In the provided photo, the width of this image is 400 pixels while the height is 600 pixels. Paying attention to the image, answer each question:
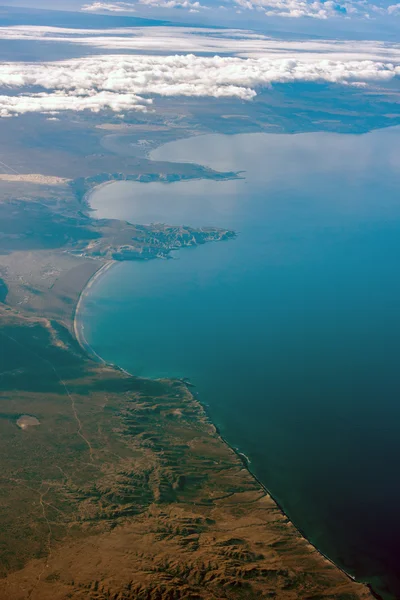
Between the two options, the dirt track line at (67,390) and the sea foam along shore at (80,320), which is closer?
the dirt track line at (67,390)

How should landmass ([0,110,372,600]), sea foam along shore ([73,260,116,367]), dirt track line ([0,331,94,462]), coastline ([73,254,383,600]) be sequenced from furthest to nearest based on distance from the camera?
sea foam along shore ([73,260,116,367]), dirt track line ([0,331,94,462]), coastline ([73,254,383,600]), landmass ([0,110,372,600])

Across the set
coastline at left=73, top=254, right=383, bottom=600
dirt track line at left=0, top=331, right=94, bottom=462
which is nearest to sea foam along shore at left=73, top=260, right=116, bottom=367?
coastline at left=73, top=254, right=383, bottom=600

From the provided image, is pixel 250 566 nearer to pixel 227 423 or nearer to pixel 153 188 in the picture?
pixel 227 423

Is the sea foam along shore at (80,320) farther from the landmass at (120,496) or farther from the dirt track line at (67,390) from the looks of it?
the dirt track line at (67,390)

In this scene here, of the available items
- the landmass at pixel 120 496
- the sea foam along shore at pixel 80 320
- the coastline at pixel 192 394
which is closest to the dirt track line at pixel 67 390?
the landmass at pixel 120 496

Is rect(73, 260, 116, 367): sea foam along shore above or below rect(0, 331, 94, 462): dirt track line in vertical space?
below

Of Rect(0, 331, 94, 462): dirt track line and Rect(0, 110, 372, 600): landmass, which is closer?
Rect(0, 110, 372, 600): landmass

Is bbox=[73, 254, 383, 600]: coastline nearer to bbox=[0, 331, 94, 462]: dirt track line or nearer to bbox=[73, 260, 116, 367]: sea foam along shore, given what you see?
bbox=[73, 260, 116, 367]: sea foam along shore

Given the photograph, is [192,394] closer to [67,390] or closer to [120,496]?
[67,390]

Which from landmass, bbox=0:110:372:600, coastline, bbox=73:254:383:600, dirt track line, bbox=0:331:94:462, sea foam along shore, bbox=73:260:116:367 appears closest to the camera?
landmass, bbox=0:110:372:600

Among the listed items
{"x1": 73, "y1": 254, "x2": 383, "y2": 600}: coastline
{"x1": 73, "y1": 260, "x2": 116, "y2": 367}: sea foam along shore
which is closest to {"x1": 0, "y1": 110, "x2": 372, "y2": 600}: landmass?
{"x1": 73, "y1": 254, "x2": 383, "y2": 600}: coastline
